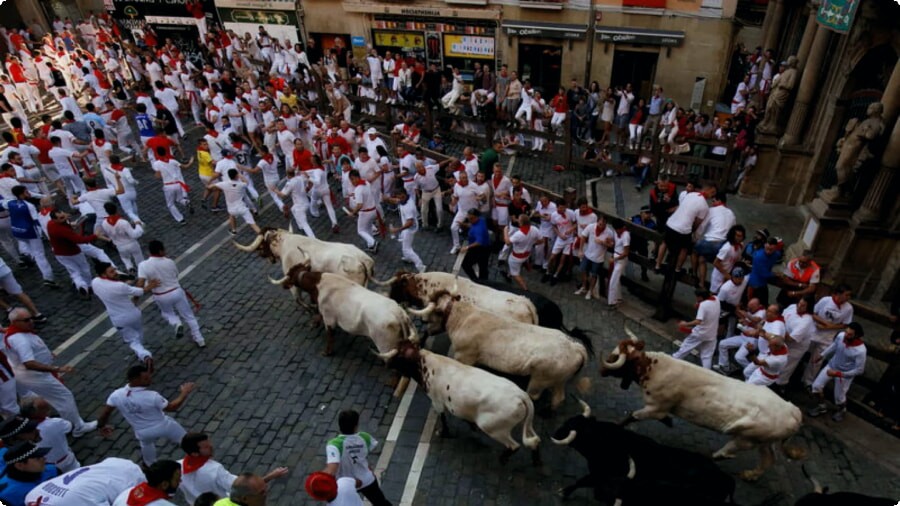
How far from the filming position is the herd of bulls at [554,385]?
620 cm

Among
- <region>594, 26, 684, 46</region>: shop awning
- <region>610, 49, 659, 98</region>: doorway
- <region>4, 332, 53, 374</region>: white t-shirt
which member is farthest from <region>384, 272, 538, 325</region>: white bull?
<region>610, 49, 659, 98</region>: doorway

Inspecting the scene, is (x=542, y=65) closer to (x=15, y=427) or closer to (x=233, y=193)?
(x=233, y=193)

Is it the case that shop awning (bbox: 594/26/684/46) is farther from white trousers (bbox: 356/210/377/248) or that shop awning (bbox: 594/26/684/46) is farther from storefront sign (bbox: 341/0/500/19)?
white trousers (bbox: 356/210/377/248)

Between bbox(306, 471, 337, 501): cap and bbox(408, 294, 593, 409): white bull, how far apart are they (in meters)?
3.51

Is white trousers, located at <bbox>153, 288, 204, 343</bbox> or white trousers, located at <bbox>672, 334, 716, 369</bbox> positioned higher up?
white trousers, located at <bbox>153, 288, 204, 343</bbox>

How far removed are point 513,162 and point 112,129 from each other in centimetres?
1291

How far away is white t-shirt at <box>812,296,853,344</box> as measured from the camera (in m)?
7.70

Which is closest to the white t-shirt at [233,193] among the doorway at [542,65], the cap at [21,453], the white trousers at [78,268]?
the white trousers at [78,268]

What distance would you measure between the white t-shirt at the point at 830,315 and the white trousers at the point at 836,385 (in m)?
0.45

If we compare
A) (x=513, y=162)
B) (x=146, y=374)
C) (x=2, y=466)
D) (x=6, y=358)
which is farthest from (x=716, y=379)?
(x=513, y=162)

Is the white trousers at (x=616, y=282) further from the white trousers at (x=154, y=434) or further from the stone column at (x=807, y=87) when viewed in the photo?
the white trousers at (x=154, y=434)

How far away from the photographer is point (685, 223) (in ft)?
31.9

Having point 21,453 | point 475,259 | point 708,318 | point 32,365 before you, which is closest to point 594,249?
point 475,259

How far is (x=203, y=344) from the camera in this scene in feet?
31.0
